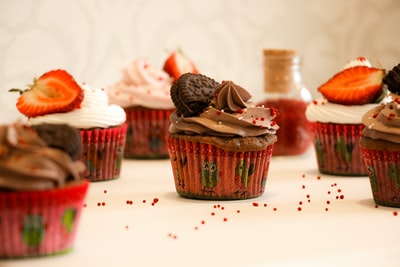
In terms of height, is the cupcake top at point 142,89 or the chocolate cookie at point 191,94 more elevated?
the chocolate cookie at point 191,94

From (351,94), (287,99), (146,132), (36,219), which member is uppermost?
(36,219)

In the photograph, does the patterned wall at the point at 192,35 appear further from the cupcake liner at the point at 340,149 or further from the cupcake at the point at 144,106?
the cupcake liner at the point at 340,149

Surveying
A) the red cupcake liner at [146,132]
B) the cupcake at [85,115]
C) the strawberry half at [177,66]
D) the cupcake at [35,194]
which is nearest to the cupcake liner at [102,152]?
the cupcake at [85,115]

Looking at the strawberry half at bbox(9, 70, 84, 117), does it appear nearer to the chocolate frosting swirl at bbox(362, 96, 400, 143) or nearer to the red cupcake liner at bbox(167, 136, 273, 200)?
the red cupcake liner at bbox(167, 136, 273, 200)

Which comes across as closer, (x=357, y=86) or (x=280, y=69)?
(x=357, y=86)

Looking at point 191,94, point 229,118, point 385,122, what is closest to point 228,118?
point 229,118

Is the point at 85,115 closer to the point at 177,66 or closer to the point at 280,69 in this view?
the point at 177,66
